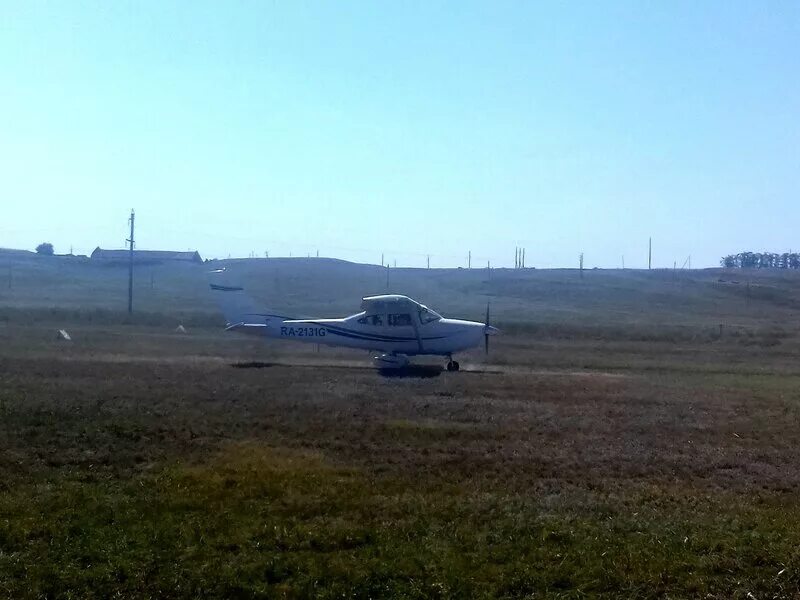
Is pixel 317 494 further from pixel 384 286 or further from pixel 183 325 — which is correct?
pixel 384 286

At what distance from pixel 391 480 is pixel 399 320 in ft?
54.2

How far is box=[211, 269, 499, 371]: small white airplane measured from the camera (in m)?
26.5

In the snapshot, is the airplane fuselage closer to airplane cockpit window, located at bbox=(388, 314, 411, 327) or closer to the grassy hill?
airplane cockpit window, located at bbox=(388, 314, 411, 327)

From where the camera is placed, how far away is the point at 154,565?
695cm

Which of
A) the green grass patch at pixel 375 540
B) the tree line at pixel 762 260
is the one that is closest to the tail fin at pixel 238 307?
the green grass patch at pixel 375 540

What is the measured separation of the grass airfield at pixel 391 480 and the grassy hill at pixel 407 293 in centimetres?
2386

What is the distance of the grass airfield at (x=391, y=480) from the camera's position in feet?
22.3

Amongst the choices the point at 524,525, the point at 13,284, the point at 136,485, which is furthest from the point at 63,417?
the point at 13,284

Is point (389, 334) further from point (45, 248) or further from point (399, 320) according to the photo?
point (45, 248)

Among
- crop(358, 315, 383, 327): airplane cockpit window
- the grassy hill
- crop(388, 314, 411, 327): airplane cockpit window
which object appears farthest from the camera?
the grassy hill

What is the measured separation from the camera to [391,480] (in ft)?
33.7

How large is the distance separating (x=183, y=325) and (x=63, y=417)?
29.0 m

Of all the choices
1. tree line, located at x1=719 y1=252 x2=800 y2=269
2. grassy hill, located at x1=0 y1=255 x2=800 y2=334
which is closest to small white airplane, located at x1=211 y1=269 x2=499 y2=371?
grassy hill, located at x1=0 y1=255 x2=800 y2=334

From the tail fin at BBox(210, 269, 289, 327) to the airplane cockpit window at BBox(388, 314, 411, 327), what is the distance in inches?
168
